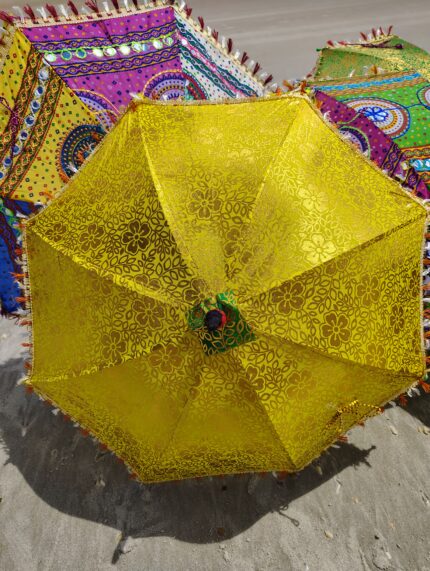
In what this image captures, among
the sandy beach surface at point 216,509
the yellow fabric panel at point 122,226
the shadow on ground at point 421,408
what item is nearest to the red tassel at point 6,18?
the yellow fabric panel at point 122,226

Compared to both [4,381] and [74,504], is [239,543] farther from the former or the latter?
[4,381]

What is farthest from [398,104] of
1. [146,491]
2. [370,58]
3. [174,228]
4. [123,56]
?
[146,491]

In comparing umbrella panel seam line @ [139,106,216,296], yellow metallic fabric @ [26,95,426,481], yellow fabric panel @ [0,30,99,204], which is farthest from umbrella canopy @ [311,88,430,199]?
yellow fabric panel @ [0,30,99,204]

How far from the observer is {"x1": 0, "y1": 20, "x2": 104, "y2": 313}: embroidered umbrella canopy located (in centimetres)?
235

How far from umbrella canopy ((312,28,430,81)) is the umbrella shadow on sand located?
10.4ft

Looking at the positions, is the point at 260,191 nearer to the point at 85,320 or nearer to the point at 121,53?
the point at 85,320

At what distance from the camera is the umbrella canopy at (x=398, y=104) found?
2.73 m

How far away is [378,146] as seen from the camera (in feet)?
8.46

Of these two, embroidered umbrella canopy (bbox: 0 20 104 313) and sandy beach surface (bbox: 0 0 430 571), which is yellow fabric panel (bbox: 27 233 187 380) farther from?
sandy beach surface (bbox: 0 0 430 571)

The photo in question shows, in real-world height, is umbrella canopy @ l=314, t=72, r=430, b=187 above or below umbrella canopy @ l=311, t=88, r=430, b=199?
above

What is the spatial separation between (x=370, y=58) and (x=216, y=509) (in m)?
3.76

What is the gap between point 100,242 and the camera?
1.81 m

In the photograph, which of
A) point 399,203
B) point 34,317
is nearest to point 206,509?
point 34,317

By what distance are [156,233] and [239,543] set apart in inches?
67.0
